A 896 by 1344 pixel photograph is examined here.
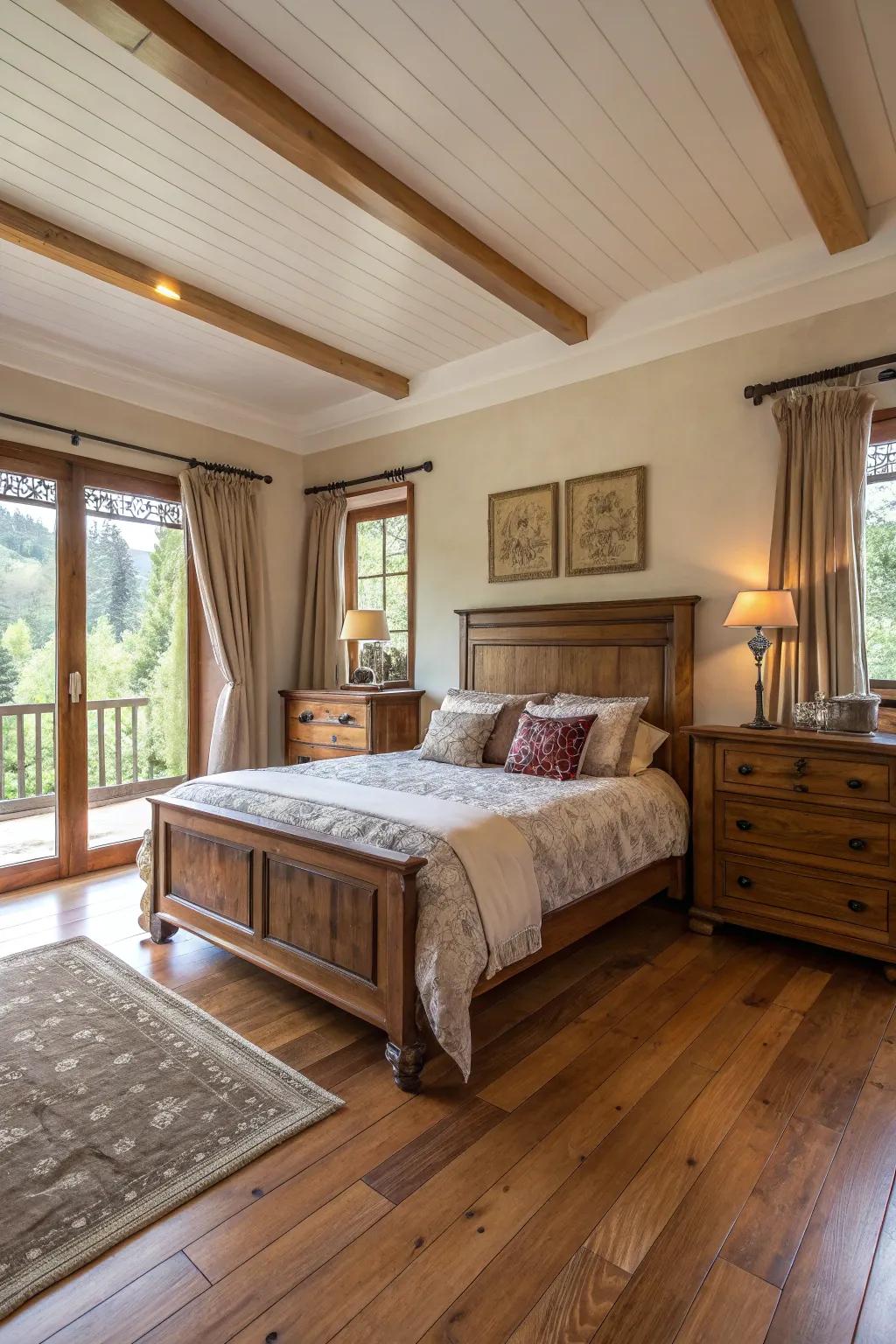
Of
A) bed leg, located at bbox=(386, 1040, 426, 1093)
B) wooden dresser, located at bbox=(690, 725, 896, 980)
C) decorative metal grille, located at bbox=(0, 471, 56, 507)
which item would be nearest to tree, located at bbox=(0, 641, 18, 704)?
decorative metal grille, located at bbox=(0, 471, 56, 507)

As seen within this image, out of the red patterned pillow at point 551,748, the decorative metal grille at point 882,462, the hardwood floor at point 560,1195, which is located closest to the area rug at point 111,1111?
the hardwood floor at point 560,1195

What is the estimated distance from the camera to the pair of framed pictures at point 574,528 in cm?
368

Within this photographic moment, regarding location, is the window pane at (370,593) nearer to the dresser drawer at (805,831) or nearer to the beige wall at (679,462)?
the beige wall at (679,462)

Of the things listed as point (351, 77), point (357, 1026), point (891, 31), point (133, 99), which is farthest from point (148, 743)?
point (891, 31)

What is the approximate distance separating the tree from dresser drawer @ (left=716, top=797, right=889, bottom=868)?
3588mm

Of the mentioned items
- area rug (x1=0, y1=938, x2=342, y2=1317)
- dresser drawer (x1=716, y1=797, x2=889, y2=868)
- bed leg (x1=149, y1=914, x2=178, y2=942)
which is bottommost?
area rug (x1=0, y1=938, x2=342, y2=1317)

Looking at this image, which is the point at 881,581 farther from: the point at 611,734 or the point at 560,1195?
the point at 560,1195

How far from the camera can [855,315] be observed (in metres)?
2.98

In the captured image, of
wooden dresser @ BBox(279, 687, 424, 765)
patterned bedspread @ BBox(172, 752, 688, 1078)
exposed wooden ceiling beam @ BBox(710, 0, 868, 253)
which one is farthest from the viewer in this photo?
wooden dresser @ BBox(279, 687, 424, 765)

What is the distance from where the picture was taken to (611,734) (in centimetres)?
323

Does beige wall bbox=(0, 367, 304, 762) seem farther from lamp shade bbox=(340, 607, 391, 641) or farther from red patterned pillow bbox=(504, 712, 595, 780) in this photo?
red patterned pillow bbox=(504, 712, 595, 780)

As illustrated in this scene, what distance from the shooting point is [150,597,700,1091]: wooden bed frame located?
205 centimetres

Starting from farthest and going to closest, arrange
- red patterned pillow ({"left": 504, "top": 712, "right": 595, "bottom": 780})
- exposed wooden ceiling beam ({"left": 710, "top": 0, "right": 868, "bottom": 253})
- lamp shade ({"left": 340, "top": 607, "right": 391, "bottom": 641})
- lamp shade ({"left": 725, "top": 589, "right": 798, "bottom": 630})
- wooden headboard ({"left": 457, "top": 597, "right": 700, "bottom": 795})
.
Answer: lamp shade ({"left": 340, "top": 607, "right": 391, "bottom": 641}) → wooden headboard ({"left": 457, "top": 597, "right": 700, "bottom": 795}) → red patterned pillow ({"left": 504, "top": 712, "right": 595, "bottom": 780}) → lamp shade ({"left": 725, "top": 589, "right": 798, "bottom": 630}) → exposed wooden ceiling beam ({"left": 710, "top": 0, "right": 868, "bottom": 253})

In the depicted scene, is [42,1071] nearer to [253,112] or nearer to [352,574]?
[253,112]
